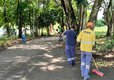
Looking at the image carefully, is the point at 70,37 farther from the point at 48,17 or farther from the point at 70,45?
the point at 48,17

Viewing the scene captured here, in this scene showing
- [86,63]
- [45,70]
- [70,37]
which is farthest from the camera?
[70,37]

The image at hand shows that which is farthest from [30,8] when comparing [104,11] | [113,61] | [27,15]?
[113,61]

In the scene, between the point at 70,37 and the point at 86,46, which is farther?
the point at 70,37

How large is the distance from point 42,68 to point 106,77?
3.23m

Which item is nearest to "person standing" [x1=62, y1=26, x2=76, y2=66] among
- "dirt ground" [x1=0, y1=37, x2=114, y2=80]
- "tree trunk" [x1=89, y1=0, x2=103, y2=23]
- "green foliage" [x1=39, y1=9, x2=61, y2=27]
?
"dirt ground" [x1=0, y1=37, x2=114, y2=80]

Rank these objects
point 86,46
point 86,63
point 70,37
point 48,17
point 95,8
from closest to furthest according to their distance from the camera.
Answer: point 86,63 < point 86,46 < point 70,37 < point 95,8 < point 48,17

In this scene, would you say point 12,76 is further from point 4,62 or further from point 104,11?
point 104,11

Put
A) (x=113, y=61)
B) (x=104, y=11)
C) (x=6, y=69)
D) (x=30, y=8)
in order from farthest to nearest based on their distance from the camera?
(x=30, y=8) → (x=104, y=11) → (x=113, y=61) → (x=6, y=69)

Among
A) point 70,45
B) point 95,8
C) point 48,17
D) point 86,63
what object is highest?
point 95,8

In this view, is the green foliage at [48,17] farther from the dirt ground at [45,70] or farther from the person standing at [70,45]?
the person standing at [70,45]

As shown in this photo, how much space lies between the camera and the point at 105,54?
706 inches

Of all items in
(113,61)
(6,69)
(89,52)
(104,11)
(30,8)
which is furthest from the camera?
(30,8)

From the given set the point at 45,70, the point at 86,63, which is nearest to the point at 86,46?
the point at 86,63

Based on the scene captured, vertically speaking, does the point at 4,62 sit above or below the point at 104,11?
below
